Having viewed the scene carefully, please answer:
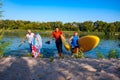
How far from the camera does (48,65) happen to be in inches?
350

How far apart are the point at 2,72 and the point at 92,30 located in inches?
3788

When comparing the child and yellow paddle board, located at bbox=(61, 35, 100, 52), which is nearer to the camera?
the child

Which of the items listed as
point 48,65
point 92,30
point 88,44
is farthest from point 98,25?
point 48,65

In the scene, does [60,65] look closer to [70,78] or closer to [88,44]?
[70,78]

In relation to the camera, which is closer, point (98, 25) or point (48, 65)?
point (48, 65)

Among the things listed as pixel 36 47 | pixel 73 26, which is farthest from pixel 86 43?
pixel 73 26

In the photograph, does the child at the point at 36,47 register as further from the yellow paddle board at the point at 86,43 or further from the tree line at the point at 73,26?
the tree line at the point at 73,26

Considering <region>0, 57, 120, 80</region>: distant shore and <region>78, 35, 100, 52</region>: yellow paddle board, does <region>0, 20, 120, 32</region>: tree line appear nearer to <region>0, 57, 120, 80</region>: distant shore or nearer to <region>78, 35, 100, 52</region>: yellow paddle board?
<region>78, 35, 100, 52</region>: yellow paddle board

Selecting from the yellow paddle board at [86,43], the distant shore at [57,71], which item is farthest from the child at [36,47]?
the distant shore at [57,71]

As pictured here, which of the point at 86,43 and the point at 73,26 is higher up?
the point at 86,43

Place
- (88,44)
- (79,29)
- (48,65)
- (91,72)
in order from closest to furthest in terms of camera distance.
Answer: (91,72) → (48,65) → (88,44) → (79,29)

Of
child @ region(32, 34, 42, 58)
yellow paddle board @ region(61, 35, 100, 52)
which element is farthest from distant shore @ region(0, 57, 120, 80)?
yellow paddle board @ region(61, 35, 100, 52)

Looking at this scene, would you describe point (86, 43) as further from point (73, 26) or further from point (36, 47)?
point (73, 26)

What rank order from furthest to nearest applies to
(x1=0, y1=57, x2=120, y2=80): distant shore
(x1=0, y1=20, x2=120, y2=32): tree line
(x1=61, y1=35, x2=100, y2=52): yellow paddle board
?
(x1=0, y1=20, x2=120, y2=32): tree line → (x1=61, y1=35, x2=100, y2=52): yellow paddle board → (x1=0, y1=57, x2=120, y2=80): distant shore
